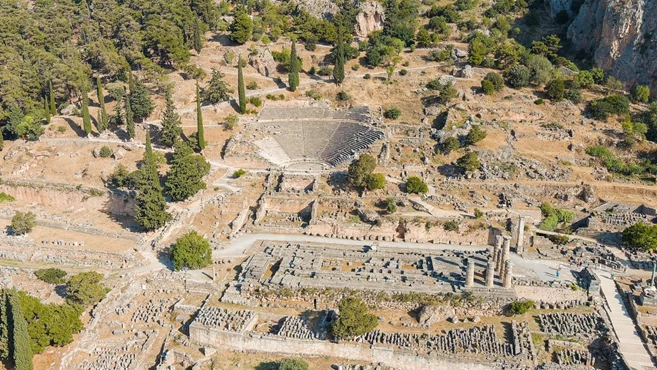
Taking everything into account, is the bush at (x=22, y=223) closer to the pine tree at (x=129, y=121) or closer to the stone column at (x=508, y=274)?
the pine tree at (x=129, y=121)

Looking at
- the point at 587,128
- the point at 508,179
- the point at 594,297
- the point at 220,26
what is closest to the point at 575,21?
the point at 587,128

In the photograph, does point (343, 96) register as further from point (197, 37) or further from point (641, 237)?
point (641, 237)

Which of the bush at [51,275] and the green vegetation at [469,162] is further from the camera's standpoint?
the green vegetation at [469,162]

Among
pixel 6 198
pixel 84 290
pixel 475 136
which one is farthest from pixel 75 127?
pixel 475 136

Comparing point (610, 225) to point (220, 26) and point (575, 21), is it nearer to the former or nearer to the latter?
point (575, 21)

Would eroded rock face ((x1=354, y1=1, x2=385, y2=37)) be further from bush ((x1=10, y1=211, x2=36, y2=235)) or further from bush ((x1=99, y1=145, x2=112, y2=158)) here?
bush ((x1=10, y1=211, x2=36, y2=235))

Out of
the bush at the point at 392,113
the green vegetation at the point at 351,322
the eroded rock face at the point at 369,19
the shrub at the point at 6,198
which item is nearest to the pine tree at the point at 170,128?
the shrub at the point at 6,198
